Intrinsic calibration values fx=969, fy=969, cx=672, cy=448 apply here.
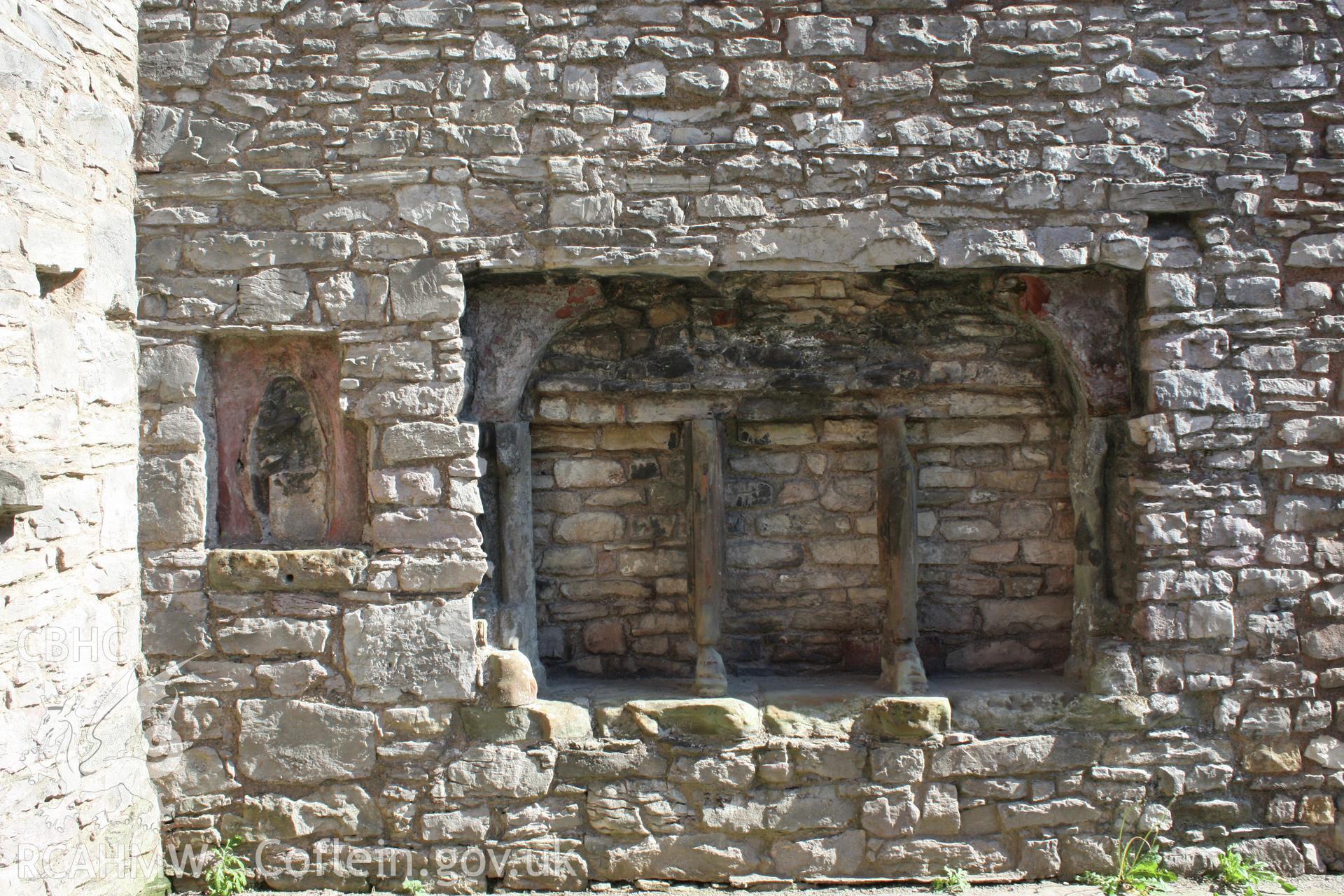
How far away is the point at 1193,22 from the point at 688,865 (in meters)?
3.57

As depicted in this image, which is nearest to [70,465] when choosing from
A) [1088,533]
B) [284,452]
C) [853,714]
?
[284,452]

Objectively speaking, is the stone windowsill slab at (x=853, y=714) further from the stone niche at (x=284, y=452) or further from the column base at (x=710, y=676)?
the stone niche at (x=284, y=452)

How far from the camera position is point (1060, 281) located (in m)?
→ 3.65

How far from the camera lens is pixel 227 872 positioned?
3506mm

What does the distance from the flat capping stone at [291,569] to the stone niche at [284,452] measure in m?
0.14

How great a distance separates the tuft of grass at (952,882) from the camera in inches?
140

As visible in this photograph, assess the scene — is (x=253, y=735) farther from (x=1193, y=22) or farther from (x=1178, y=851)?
(x=1193, y=22)

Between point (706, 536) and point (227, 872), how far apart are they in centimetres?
213

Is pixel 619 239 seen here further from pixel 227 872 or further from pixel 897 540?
pixel 227 872

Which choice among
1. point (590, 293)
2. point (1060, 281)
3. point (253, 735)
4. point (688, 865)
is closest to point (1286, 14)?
point (1060, 281)

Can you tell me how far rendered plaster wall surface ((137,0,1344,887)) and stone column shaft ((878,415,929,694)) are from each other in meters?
0.72

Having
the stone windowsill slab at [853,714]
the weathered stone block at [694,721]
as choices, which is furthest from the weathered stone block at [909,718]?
the weathered stone block at [694,721]

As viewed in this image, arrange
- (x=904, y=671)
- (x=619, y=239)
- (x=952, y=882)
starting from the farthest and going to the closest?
1. (x=904, y=671)
2. (x=952, y=882)
3. (x=619, y=239)

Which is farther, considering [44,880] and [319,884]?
[319,884]
